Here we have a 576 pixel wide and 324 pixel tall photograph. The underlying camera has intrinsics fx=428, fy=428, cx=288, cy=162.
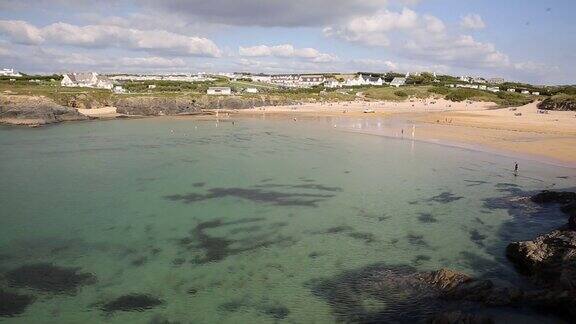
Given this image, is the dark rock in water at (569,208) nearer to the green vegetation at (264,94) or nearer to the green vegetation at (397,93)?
the green vegetation at (264,94)

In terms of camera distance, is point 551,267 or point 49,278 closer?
point 551,267

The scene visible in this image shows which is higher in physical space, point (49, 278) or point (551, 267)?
point (551, 267)

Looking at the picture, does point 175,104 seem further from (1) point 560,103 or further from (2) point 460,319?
(2) point 460,319

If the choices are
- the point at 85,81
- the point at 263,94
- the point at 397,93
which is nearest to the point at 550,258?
the point at 263,94

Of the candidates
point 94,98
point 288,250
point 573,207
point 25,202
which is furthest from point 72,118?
point 573,207

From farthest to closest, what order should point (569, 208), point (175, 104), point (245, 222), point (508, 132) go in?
point (175, 104), point (508, 132), point (569, 208), point (245, 222)

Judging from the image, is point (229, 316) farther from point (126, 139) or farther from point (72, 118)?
point (72, 118)
